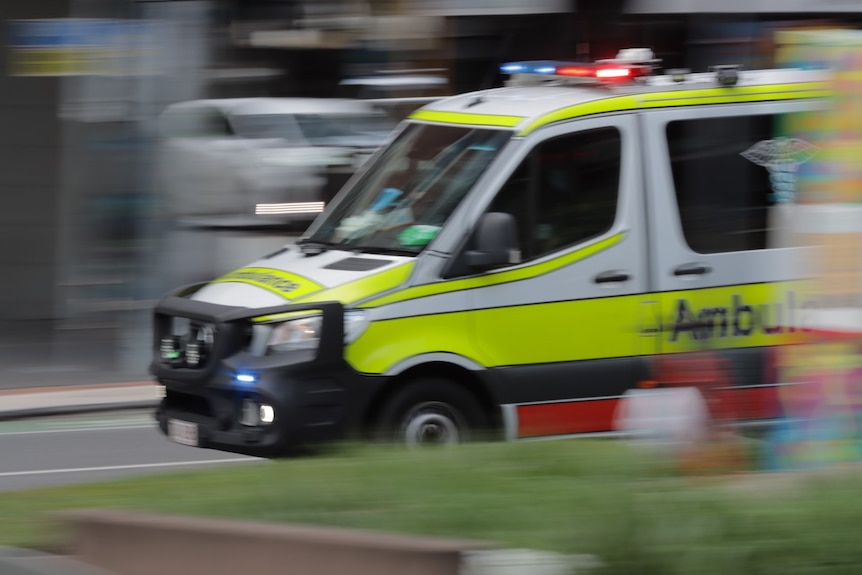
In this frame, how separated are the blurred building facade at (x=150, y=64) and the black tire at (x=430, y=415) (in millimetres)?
5899

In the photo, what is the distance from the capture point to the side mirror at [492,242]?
24.0ft

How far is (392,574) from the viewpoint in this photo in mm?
3879

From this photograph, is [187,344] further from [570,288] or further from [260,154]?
[260,154]

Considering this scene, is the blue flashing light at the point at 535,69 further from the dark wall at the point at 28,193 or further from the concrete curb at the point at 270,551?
the dark wall at the point at 28,193

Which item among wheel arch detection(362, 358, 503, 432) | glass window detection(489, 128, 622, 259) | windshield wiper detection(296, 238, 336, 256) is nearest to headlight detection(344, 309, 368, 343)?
wheel arch detection(362, 358, 503, 432)

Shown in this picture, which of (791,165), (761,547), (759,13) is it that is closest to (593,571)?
(761,547)

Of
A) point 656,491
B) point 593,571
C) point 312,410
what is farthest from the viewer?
point 312,410

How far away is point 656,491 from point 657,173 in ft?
12.5

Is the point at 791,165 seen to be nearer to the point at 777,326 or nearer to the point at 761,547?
the point at 777,326

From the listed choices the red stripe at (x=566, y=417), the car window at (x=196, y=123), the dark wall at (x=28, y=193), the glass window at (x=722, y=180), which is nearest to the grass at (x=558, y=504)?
the red stripe at (x=566, y=417)

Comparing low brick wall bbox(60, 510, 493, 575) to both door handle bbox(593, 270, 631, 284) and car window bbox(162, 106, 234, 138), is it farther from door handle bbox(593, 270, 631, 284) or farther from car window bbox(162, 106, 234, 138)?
car window bbox(162, 106, 234, 138)

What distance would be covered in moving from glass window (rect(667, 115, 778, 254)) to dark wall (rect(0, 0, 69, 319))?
33.1 feet

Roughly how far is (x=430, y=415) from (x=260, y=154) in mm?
6732

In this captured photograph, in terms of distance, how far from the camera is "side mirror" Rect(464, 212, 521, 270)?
7.32 m
